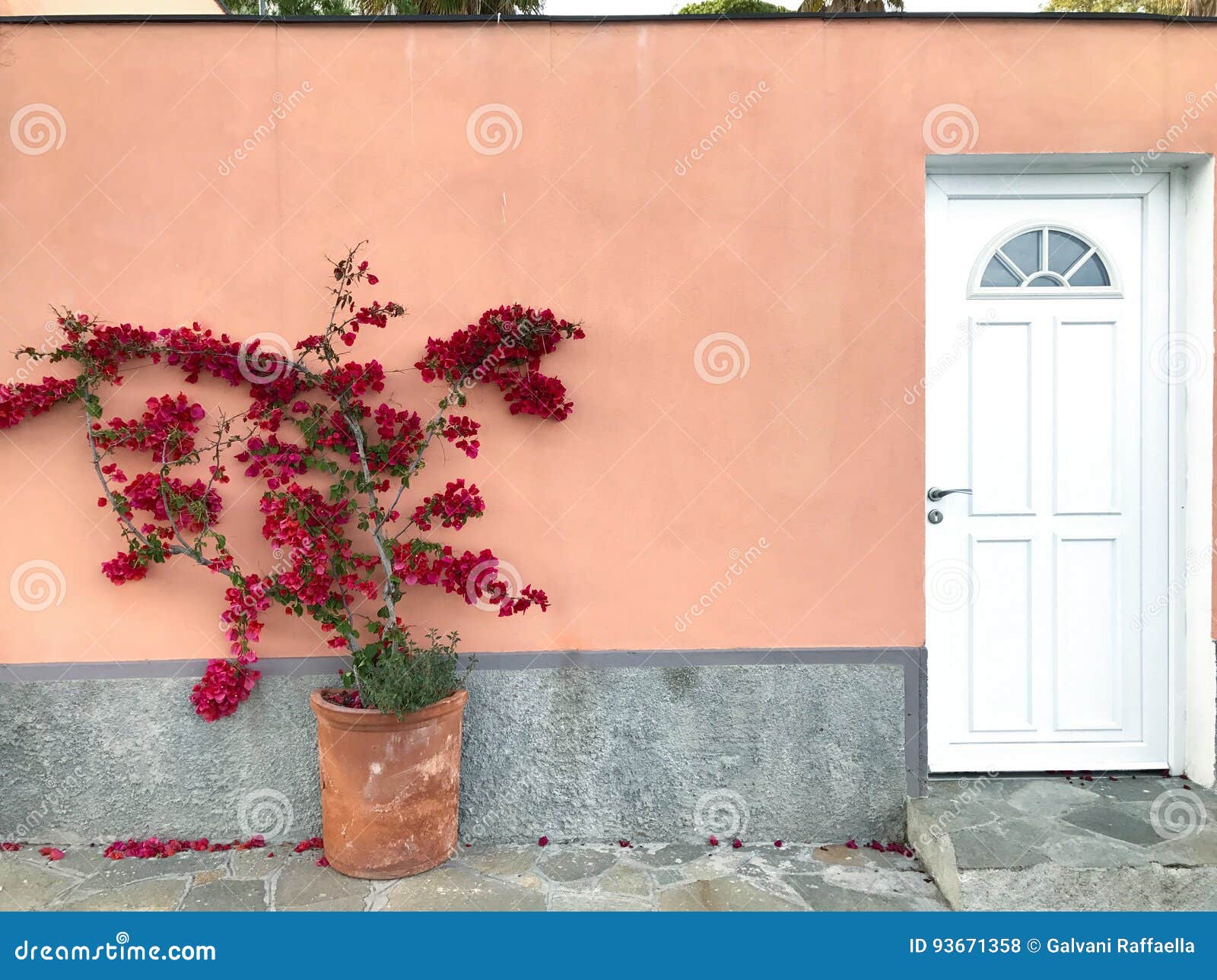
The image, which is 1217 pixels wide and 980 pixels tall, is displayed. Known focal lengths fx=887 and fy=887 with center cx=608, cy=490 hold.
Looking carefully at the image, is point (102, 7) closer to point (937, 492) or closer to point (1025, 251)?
point (1025, 251)

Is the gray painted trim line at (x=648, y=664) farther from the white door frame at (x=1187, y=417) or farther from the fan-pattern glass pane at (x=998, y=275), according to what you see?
the fan-pattern glass pane at (x=998, y=275)

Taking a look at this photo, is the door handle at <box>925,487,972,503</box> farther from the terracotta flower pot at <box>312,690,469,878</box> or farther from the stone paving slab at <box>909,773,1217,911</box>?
the terracotta flower pot at <box>312,690,469,878</box>

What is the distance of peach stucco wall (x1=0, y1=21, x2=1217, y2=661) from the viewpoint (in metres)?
3.01

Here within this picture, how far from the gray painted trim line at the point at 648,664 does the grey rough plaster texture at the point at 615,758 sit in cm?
3

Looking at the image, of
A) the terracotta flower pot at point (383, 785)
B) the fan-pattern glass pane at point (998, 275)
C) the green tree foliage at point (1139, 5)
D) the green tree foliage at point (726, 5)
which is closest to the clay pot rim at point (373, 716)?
the terracotta flower pot at point (383, 785)

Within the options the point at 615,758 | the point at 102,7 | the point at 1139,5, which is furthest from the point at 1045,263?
the point at 1139,5

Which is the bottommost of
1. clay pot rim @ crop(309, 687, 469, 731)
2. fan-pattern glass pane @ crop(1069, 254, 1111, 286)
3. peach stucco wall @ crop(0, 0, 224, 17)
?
clay pot rim @ crop(309, 687, 469, 731)

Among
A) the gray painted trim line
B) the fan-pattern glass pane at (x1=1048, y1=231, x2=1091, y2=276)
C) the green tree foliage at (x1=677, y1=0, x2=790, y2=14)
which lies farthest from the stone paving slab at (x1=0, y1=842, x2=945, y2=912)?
the green tree foliage at (x1=677, y1=0, x2=790, y2=14)

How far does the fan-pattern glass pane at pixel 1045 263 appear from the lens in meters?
3.16

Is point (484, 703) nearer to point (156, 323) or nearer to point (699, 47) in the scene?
point (156, 323)

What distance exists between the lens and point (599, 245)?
304cm

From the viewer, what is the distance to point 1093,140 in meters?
3.03

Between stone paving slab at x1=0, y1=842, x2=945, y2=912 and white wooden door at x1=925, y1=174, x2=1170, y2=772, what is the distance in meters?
0.65
